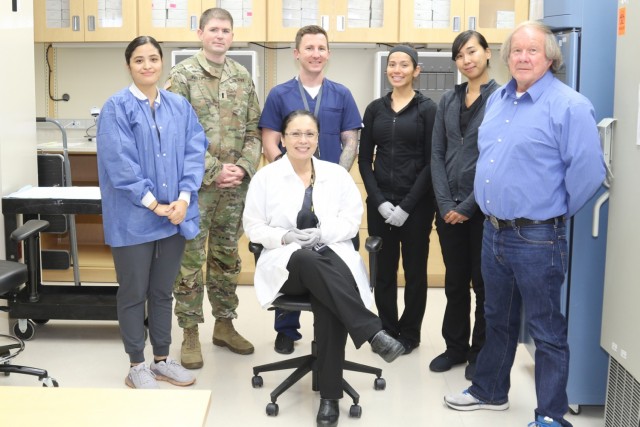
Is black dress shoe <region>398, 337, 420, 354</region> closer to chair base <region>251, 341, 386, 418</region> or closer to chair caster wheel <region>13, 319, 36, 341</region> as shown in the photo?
chair base <region>251, 341, 386, 418</region>

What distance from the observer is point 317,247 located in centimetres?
318

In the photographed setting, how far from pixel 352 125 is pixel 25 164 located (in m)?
1.72

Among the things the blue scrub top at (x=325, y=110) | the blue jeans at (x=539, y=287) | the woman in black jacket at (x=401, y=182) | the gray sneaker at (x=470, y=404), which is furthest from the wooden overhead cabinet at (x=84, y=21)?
the gray sneaker at (x=470, y=404)

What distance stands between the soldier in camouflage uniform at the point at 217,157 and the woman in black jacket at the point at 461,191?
0.88 m

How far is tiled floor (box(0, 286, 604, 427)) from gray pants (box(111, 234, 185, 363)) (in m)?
0.29

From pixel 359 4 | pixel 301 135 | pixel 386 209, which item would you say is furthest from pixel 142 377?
pixel 359 4

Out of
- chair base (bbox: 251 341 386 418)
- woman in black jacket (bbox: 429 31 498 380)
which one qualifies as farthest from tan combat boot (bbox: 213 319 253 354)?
woman in black jacket (bbox: 429 31 498 380)

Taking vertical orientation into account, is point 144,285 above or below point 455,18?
below

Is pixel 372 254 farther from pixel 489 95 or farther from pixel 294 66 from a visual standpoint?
pixel 294 66

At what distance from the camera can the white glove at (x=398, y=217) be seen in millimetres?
3561

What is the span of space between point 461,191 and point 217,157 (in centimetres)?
110

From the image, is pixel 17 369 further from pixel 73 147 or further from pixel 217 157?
pixel 73 147

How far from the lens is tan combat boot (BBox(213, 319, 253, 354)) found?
148 inches

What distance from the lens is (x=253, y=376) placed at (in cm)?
339
